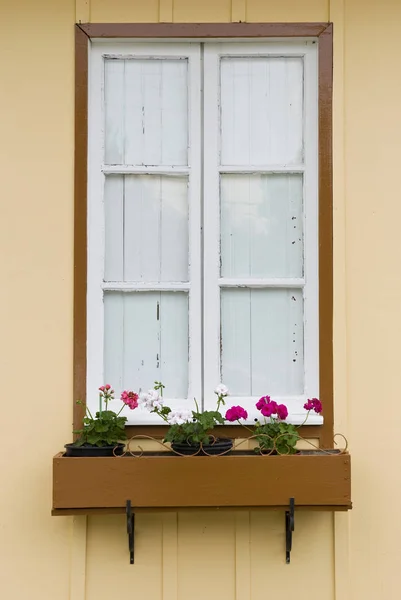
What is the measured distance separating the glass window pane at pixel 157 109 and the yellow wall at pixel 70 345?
0.20 m

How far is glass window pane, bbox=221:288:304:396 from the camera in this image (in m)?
3.24

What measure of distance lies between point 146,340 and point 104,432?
48 centimetres

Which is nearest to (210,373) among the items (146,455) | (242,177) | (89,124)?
(146,455)

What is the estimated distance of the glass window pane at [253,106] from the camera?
10.8ft

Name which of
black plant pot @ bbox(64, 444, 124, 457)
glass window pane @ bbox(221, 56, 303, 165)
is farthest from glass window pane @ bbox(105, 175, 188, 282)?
black plant pot @ bbox(64, 444, 124, 457)

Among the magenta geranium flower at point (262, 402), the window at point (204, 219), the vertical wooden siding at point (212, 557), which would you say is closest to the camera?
the magenta geranium flower at point (262, 402)

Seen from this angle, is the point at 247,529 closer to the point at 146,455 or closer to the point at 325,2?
the point at 146,455

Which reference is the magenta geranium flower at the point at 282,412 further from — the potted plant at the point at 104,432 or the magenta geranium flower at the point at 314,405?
the potted plant at the point at 104,432

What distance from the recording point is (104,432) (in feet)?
9.83

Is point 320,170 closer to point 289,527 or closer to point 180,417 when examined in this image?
point 180,417

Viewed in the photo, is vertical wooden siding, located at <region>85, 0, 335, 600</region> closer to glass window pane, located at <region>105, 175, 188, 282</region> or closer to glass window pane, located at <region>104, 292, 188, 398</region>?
glass window pane, located at <region>104, 292, 188, 398</region>

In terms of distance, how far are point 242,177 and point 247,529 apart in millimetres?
1598

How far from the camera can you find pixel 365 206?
10.5 feet

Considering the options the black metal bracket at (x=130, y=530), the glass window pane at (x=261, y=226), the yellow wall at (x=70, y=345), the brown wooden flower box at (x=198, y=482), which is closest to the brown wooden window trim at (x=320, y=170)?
the yellow wall at (x=70, y=345)
